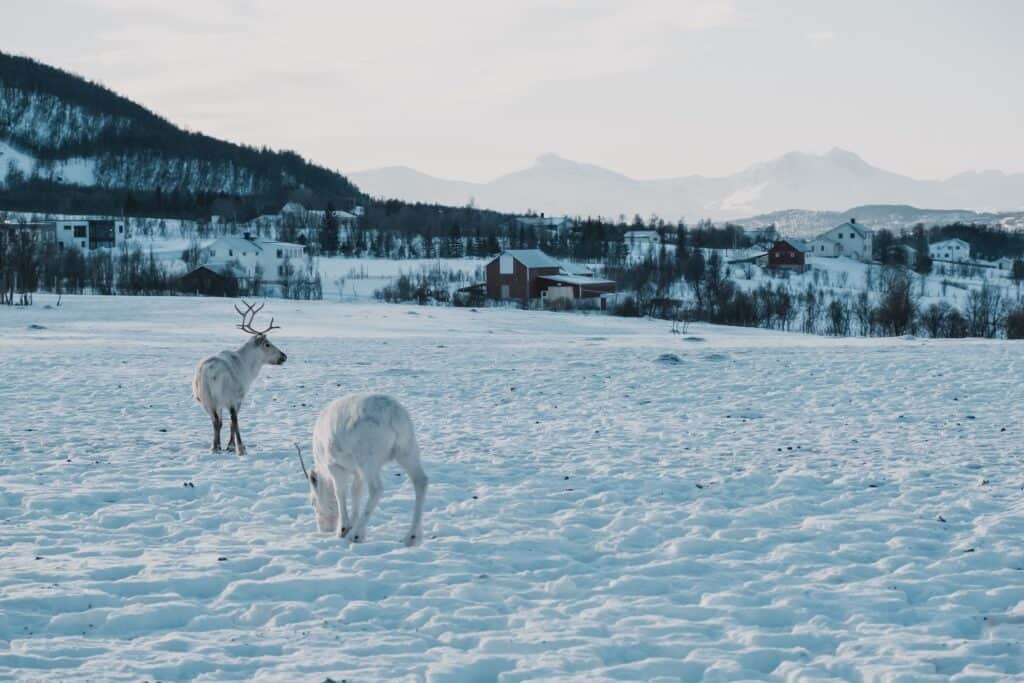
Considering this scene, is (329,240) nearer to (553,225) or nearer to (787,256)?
(553,225)

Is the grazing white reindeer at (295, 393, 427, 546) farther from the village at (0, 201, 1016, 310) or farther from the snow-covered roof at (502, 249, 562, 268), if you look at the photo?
the snow-covered roof at (502, 249, 562, 268)

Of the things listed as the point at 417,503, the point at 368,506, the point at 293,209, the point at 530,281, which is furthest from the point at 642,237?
the point at 368,506

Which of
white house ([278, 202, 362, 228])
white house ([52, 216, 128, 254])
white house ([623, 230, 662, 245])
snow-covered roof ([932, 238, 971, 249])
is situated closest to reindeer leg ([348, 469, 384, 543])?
white house ([52, 216, 128, 254])

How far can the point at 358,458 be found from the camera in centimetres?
→ 811

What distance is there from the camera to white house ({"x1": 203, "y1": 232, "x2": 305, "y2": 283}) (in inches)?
4301

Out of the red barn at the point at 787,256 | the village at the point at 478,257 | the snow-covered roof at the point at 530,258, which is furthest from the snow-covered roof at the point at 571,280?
the red barn at the point at 787,256

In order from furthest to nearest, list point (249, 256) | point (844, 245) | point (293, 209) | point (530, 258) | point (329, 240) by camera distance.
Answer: point (293, 209)
point (844, 245)
point (329, 240)
point (249, 256)
point (530, 258)

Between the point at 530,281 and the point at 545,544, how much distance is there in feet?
263

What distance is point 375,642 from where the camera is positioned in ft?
20.5

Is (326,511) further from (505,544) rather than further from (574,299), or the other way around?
(574,299)

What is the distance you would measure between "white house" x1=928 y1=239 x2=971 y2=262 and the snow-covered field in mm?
181394

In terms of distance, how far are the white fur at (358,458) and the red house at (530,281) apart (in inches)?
3072

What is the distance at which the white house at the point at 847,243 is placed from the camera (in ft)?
535

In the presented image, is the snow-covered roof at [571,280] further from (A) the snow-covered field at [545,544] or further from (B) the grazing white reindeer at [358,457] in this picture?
(B) the grazing white reindeer at [358,457]
